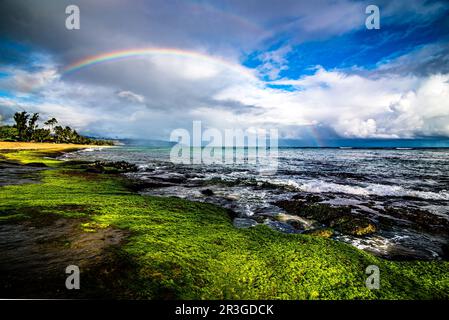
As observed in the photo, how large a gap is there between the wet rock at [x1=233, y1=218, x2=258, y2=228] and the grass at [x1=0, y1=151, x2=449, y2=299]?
1.35 meters

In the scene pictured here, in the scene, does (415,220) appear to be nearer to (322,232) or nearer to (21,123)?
(322,232)

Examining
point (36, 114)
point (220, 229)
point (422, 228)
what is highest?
point (36, 114)

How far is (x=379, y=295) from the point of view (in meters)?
6.31

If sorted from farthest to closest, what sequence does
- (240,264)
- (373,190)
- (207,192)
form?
1. (373,190)
2. (207,192)
3. (240,264)

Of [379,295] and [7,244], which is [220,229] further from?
[7,244]

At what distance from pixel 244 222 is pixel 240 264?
6.12 m

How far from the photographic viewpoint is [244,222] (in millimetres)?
13414

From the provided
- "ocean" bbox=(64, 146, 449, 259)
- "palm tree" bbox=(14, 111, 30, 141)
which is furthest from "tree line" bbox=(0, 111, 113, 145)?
"ocean" bbox=(64, 146, 449, 259)

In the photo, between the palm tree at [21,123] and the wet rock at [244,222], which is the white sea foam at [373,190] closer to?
the wet rock at [244,222]

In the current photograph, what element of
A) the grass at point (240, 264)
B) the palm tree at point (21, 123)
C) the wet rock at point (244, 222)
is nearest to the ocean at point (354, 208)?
the wet rock at point (244, 222)

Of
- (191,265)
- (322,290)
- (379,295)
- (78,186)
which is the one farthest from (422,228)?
(78,186)

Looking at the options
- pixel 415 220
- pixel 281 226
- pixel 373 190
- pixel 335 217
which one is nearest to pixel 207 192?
pixel 281 226

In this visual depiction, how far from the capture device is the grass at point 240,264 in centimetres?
611
